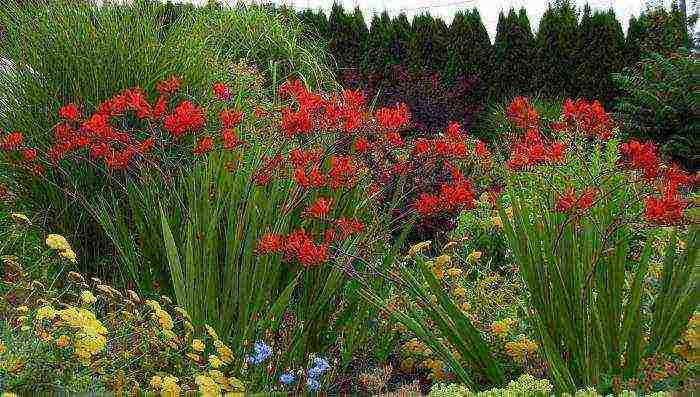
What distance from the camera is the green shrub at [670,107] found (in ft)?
27.9

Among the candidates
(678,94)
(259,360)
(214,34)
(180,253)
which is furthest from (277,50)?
(259,360)

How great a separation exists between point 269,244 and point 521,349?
2.98ft

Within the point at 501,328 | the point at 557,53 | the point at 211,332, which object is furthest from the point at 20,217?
the point at 557,53

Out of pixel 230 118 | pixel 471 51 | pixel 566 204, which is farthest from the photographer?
pixel 471 51

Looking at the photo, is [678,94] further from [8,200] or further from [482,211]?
[8,200]

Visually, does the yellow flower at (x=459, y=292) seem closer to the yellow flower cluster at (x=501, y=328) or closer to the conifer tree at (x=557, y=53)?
the yellow flower cluster at (x=501, y=328)

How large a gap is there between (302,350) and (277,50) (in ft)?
16.9

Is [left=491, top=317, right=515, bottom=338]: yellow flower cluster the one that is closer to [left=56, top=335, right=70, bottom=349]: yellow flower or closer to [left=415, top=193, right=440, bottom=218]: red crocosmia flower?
[left=415, top=193, right=440, bottom=218]: red crocosmia flower

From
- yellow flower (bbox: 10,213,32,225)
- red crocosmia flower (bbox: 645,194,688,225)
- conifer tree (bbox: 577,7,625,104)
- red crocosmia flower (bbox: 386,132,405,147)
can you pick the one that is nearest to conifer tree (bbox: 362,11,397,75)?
conifer tree (bbox: 577,7,625,104)

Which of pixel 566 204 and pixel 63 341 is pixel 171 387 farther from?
pixel 566 204

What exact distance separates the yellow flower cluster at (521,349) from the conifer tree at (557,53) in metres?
8.00

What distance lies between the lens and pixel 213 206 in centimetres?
346

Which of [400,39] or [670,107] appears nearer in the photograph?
[670,107]

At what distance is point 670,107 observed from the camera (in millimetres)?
8594
